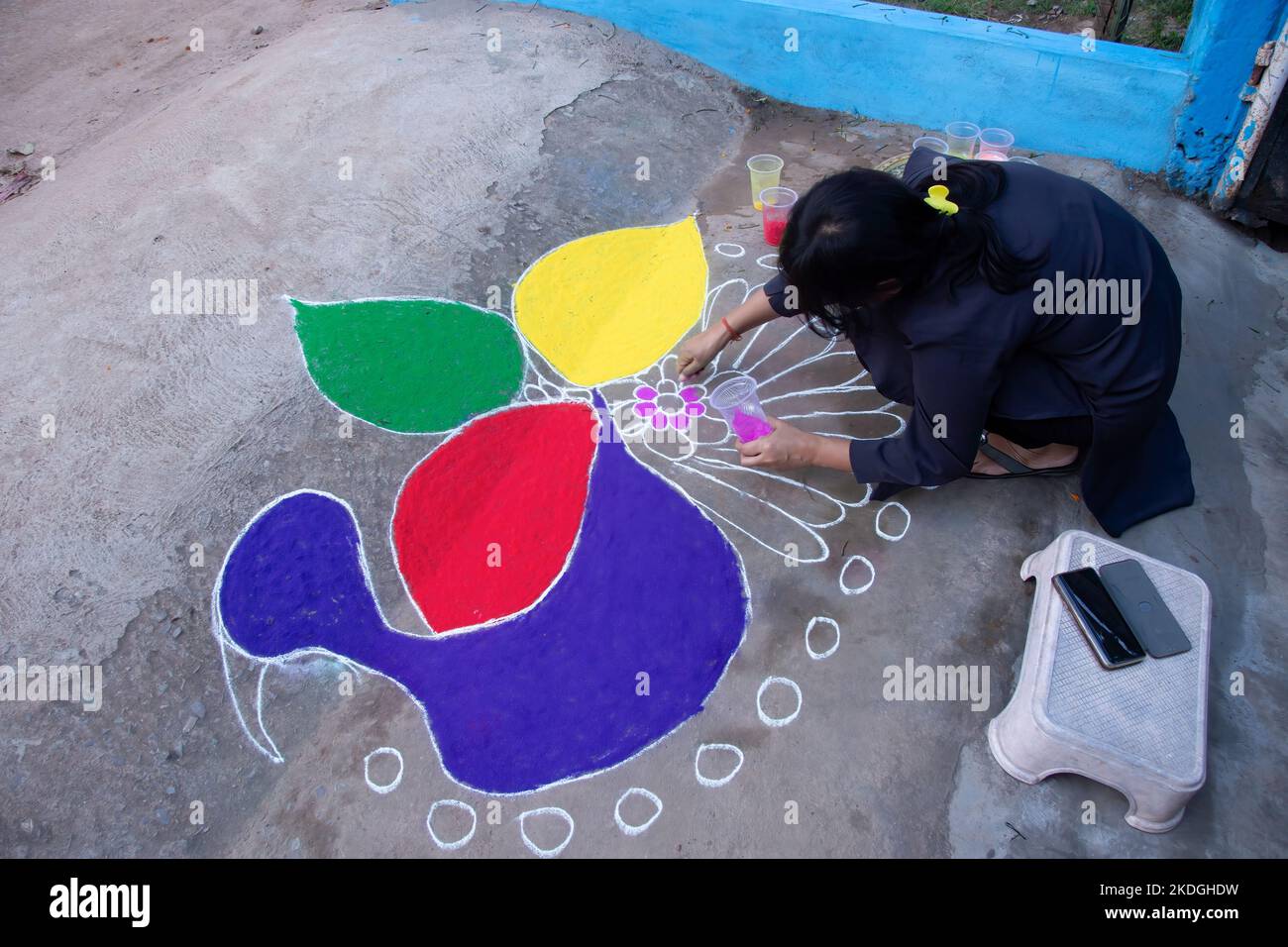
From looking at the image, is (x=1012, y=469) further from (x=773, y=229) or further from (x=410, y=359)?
(x=410, y=359)

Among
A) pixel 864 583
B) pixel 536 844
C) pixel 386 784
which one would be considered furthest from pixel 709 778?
pixel 386 784

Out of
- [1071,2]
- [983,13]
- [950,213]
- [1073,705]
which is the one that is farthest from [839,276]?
[1071,2]

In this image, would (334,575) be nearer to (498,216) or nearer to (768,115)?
(498,216)

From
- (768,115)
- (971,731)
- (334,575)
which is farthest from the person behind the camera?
(768,115)

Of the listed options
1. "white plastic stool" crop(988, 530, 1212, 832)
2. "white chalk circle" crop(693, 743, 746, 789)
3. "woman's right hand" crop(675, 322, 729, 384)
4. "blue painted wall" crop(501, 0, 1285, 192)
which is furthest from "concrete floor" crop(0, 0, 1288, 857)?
"woman's right hand" crop(675, 322, 729, 384)

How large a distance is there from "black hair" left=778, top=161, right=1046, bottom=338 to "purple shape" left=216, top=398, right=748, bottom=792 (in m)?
1.03

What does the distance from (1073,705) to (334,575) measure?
91.2 inches

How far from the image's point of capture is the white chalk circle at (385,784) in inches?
91.8

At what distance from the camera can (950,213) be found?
6.92ft

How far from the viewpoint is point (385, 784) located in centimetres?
234

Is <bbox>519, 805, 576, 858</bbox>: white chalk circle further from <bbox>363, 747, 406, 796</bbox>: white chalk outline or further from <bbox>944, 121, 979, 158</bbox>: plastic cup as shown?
<bbox>944, 121, 979, 158</bbox>: plastic cup

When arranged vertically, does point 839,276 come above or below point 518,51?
above

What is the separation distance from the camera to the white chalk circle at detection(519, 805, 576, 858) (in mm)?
2201

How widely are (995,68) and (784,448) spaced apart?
9.75 ft
